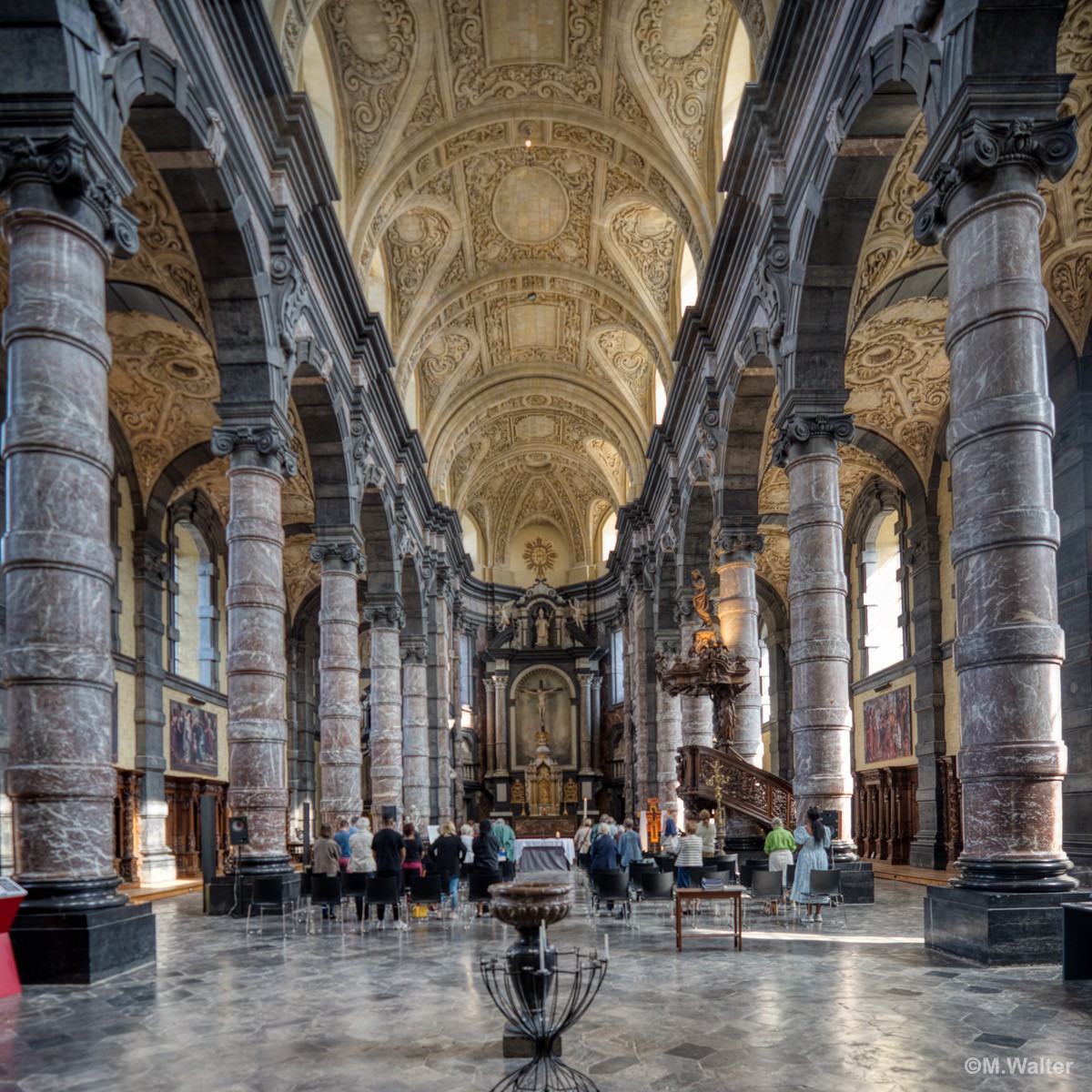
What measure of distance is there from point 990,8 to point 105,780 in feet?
30.5

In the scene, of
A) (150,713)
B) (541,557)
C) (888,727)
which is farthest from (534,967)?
(541,557)

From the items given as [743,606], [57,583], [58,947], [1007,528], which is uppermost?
[743,606]

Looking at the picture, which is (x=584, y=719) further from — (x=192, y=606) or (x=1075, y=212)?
(x=1075, y=212)

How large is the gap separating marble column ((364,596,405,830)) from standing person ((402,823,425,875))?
6.61 m

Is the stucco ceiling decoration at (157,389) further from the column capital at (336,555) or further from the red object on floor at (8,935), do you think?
the red object on floor at (8,935)

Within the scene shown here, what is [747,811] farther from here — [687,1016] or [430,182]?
[430,182]

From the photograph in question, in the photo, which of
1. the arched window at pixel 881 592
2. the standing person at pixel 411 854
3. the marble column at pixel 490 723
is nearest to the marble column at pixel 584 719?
the marble column at pixel 490 723

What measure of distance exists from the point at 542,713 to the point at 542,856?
21078 mm

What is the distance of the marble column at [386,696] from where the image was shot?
2388 centimetres

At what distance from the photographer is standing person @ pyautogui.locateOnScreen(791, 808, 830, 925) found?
40.8 ft

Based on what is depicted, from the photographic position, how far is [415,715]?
30484 millimetres

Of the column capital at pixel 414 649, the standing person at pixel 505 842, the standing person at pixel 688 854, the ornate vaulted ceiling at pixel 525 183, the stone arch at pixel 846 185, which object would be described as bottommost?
the standing person at pixel 505 842

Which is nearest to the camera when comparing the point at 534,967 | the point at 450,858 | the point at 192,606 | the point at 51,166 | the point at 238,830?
the point at 534,967

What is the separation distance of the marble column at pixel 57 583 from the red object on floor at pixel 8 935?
5.3 inches
